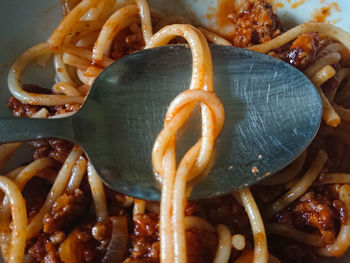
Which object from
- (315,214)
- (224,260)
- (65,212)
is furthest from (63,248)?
(315,214)

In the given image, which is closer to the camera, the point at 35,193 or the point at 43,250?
the point at 43,250

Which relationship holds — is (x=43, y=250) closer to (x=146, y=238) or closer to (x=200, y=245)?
(x=146, y=238)

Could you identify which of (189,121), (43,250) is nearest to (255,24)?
(189,121)

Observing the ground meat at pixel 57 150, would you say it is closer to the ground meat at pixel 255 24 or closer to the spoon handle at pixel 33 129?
the spoon handle at pixel 33 129

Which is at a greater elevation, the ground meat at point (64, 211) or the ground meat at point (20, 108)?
the ground meat at point (20, 108)

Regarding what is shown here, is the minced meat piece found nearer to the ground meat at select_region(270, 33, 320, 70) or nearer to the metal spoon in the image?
the metal spoon

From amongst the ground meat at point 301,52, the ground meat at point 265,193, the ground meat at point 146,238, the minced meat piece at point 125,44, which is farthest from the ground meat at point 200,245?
the minced meat piece at point 125,44

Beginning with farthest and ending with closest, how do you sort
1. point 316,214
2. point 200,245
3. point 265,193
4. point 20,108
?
1. point 20,108
2. point 265,193
3. point 316,214
4. point 200,245

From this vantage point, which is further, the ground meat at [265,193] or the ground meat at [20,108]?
the ground meat at [20,108]
